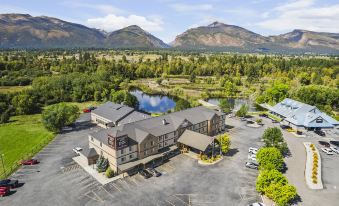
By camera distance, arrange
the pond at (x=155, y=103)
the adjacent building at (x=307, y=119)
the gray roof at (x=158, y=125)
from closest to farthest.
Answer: the gray roof at (x=158, y=125), the adjacent building at (x=307, y=119), the pond at (x=155, y=103)

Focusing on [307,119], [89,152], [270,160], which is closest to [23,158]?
[89,152]

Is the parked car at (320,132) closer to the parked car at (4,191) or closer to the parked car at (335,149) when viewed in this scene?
the parked car at (335,149)

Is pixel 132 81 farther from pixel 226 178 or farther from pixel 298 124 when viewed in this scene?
pixel 226 178

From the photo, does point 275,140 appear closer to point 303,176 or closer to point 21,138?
point 303,176

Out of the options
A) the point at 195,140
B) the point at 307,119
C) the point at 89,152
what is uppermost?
the point at 307,119

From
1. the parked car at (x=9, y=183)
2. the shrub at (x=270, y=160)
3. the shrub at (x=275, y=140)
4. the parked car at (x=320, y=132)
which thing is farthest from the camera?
the parked car at (x=320, y=132)

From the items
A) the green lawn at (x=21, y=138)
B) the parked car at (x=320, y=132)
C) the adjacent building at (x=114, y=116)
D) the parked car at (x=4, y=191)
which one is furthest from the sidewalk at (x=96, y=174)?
the parked car at (x=320, y=132)

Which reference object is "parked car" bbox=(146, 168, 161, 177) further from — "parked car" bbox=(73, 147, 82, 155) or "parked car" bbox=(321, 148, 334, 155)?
"parked car" bbox=(321, 148, 334, 155)

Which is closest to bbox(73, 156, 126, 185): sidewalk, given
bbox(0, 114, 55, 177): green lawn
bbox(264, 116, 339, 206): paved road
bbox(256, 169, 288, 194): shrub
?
bbox(0, 114, 55, 177): green lawn
